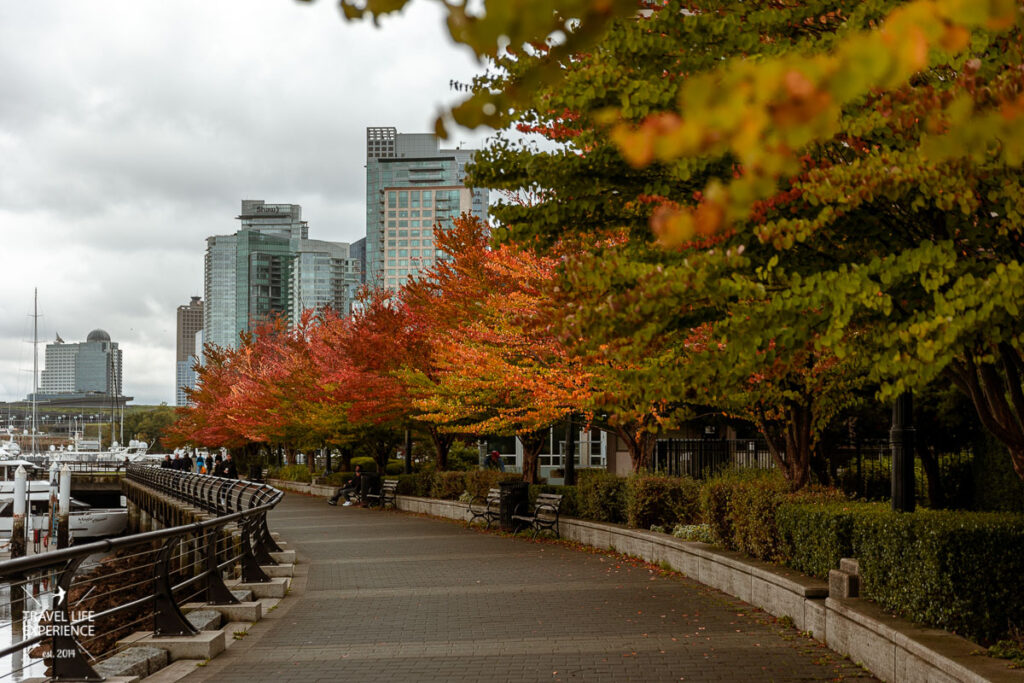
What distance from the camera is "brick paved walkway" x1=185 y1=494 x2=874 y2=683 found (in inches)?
348

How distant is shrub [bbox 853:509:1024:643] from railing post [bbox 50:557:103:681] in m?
6.46

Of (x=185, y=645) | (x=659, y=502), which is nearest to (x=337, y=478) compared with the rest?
(x=659, y=502)

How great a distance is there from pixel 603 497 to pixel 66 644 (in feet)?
45.4

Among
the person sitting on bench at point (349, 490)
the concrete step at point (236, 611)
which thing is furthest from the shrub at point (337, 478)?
the concrete step at point (236, 611)

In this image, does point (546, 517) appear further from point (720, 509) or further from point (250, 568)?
point (250, 568)

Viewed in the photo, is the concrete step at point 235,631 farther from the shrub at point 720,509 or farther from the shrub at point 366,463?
the shrub at point 366,463

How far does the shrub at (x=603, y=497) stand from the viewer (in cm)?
1986

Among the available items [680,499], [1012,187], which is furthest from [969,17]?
[680,499]

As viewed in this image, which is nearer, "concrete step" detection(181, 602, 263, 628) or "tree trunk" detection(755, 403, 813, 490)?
"concrete step" detection(181, 602, 263, 628)

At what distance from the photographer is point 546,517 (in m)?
22.9

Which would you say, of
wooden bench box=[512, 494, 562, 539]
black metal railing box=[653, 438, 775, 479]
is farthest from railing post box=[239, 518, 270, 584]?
black metal railing box=[653, 438, 775, 479]

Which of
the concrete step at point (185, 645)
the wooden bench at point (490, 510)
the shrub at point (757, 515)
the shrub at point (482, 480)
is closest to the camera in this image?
the concrete step at point (185, 645)

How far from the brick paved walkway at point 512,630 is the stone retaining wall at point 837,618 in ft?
0.66

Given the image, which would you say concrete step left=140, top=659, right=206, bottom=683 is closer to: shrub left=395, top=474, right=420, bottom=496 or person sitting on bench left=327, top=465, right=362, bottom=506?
shrub left=395, top=474, right=420, bottom=496
